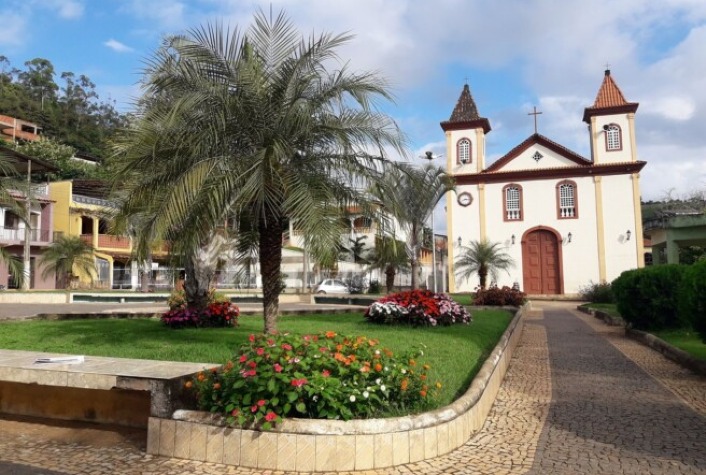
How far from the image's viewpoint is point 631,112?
3681 centimetres

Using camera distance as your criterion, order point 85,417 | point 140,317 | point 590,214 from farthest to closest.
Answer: point 590,214 → point 140,317 → point 85,417

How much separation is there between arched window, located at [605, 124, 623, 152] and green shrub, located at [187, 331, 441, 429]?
36.1 metres

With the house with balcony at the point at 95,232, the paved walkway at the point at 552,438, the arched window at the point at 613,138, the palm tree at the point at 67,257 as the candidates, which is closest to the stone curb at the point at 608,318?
the paved walkway at the point at 552,438

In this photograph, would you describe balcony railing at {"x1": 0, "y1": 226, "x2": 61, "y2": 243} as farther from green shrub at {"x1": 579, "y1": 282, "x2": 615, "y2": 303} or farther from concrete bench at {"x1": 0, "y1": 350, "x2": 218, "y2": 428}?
green shrub at {"x1": 579, "y1": 282, "x2": 615, "y2": 303}

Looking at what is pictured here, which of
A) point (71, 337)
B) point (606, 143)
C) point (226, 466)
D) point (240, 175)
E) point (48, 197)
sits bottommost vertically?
point (226, 466)

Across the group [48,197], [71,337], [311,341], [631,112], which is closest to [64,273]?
[48,197]

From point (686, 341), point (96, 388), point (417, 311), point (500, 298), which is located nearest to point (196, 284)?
point (417, 311)

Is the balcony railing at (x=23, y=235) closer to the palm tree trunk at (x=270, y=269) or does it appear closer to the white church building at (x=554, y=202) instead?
the white church building at (x=554, y=202)

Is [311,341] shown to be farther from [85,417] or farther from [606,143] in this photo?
[606,143]

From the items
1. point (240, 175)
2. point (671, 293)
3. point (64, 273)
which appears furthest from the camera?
point (64, 273)

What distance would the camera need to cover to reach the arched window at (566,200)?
123 feet

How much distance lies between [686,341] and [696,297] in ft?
13.1

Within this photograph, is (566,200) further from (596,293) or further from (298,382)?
(298,382)

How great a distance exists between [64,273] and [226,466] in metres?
Answer: 34.2
